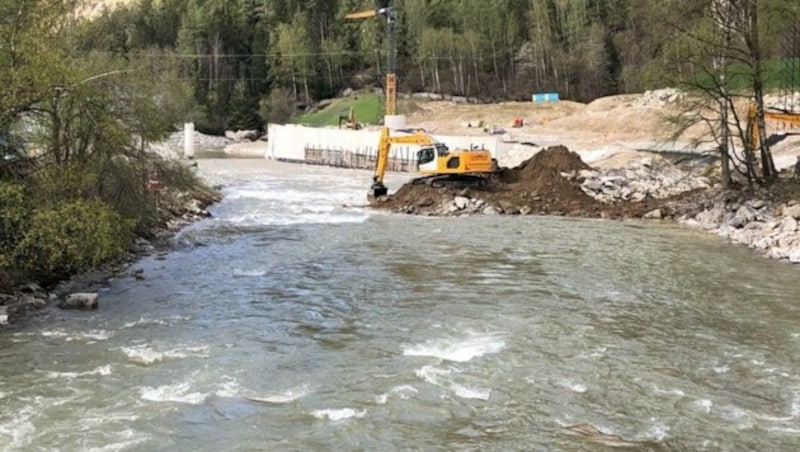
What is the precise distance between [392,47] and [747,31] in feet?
169

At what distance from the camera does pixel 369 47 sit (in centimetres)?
10562

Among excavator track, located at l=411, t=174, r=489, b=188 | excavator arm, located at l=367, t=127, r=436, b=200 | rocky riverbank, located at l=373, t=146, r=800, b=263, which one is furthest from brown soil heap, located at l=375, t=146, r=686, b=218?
excavator arm, located at l=367, t=127, r=436, b=200

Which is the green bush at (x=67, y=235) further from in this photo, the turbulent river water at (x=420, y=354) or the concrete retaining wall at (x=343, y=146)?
the concrete retaining wall at (x=343, y=146)

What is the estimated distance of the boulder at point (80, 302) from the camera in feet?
51.2

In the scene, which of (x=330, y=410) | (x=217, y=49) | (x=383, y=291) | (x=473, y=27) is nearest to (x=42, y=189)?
(x=383, y=291)

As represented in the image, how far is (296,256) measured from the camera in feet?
72.3

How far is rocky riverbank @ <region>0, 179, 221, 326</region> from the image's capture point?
605 inches

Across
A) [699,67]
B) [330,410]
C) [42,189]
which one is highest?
[699,67]

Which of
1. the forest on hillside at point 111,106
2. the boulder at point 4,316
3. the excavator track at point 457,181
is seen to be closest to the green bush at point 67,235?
the forest on hillside at point 111,106

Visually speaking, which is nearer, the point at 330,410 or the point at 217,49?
the point at 330,410

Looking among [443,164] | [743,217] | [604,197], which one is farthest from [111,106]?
[604,197]

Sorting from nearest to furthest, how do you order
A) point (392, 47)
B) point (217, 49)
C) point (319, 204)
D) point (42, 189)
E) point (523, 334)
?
point (523, 334) < point (42, 189) < point (319, 204) < point (392, 47) < point (217, 49)

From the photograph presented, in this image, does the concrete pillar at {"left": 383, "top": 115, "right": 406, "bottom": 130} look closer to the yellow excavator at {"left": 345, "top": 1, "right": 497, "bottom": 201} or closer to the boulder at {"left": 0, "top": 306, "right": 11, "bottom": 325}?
the yellow excavator at {"left": 345, "top": 1, "right": 497, "bottom": 201}

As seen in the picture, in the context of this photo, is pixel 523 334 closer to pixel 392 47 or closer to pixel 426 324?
pixel 426 324
